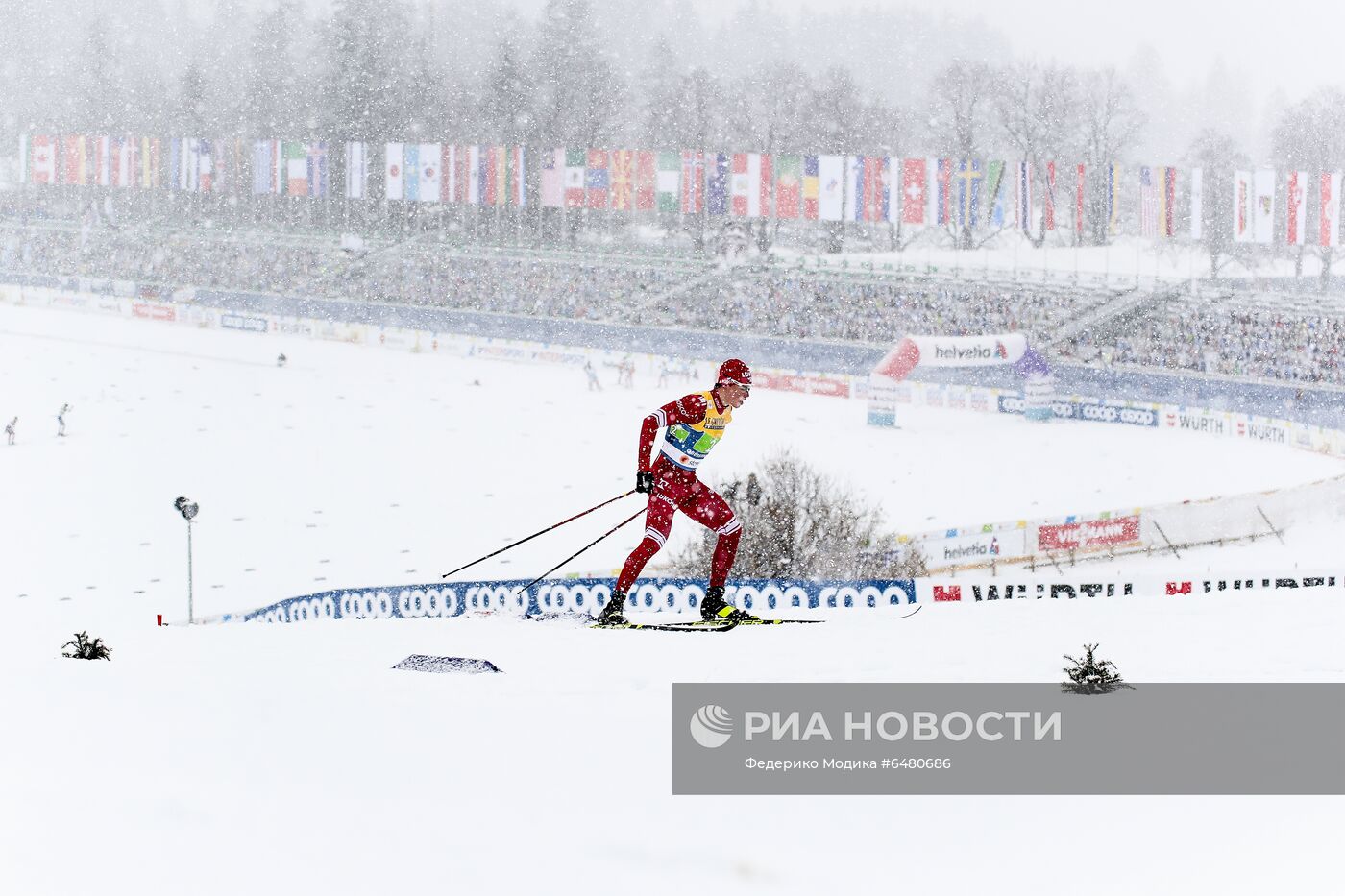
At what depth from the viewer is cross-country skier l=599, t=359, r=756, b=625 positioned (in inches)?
474

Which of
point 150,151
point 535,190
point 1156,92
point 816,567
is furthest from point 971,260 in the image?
point 1156,92

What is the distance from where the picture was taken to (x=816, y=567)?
1080 inches

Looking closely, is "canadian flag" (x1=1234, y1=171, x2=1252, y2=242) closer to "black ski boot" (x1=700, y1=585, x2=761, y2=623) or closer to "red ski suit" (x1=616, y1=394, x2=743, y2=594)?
"black ski boot" (x1=700, y1=585, x2=761, y2=623)

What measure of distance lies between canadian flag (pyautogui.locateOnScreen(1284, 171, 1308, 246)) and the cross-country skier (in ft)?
177

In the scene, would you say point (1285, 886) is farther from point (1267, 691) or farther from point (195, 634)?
point (195, 634)

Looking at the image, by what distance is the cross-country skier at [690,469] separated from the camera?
12031mm

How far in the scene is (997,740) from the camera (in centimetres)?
817

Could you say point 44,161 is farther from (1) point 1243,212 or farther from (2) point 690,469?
(2) point 690,469

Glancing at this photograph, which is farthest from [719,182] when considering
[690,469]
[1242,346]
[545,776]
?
[545,776]

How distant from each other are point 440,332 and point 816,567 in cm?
3500

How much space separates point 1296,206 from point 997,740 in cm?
5852

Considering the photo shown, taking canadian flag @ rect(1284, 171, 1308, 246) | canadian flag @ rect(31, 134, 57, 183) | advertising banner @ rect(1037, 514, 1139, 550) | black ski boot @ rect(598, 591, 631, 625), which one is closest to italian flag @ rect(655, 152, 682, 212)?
canadian flag @ rect(1284, 171, 1308, 246)

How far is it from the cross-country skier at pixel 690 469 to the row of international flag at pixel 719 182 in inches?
2047
